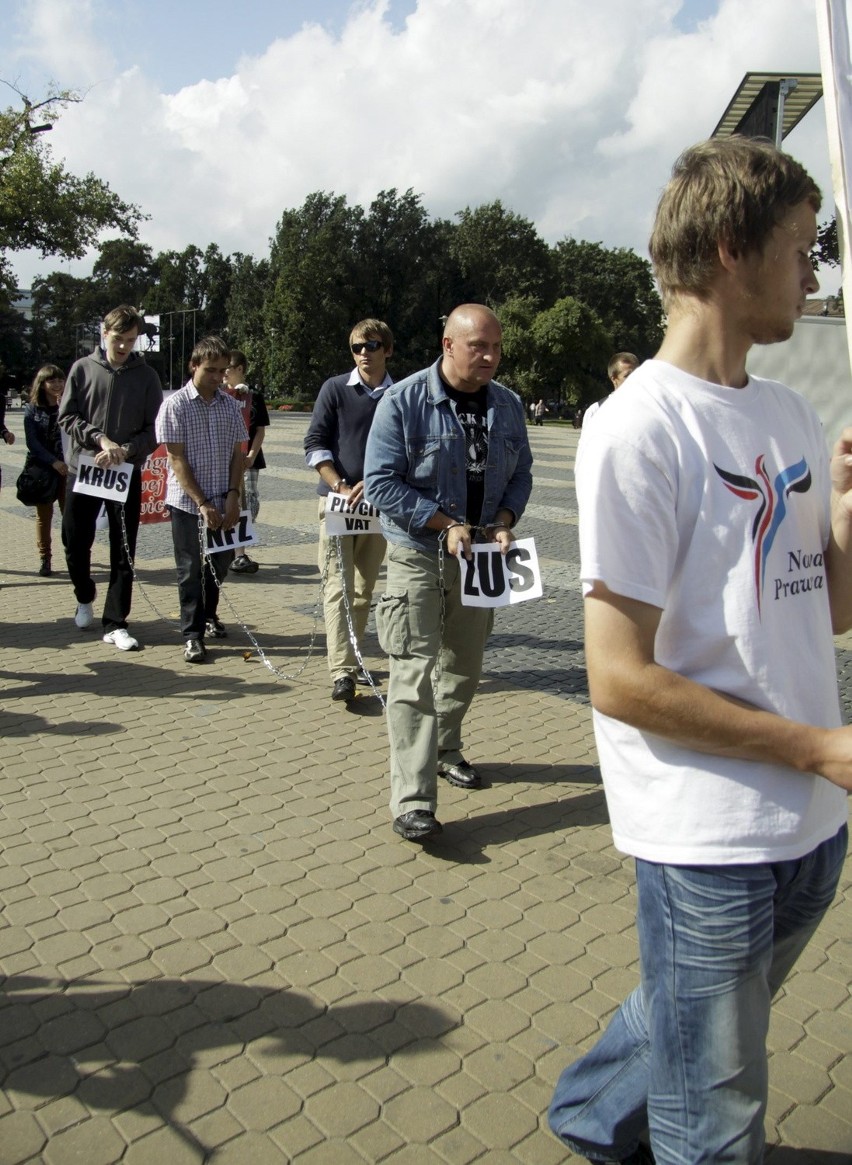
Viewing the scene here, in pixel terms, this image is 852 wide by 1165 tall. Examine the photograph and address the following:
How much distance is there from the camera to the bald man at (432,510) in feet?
14.3

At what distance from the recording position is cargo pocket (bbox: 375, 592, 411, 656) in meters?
4.46

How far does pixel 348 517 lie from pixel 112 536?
199cm

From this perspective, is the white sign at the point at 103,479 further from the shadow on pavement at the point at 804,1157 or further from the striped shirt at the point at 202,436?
the shadow on pavement at the point at 804,1157

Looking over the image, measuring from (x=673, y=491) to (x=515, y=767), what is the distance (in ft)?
12.3

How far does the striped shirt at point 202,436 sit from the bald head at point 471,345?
9.21 feet

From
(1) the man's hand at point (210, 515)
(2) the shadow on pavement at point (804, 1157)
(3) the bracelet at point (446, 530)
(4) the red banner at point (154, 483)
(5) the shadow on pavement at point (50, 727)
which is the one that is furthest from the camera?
(4) the red banner at point (154, 483)

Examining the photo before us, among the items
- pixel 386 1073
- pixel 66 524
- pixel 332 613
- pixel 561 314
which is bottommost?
pixel 386 1073

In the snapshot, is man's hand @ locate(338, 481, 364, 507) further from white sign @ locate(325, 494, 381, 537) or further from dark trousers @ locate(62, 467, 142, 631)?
dark trousers @ locate(62, 467, 142, 631)

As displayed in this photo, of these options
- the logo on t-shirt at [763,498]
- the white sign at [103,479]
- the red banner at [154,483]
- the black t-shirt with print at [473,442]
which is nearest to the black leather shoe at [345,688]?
the black t-shirt with print at [473,442]

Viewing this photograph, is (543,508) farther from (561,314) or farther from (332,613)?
(561,314)

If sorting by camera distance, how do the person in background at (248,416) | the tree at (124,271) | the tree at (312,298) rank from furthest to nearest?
the tree at (124,271) → the tree at (312,298) → the person in background at (248,416)

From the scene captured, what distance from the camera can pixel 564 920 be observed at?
376cm

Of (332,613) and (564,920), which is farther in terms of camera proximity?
(332,613)

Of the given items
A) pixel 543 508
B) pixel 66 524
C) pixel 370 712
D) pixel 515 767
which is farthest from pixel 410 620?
pixel 543 508
